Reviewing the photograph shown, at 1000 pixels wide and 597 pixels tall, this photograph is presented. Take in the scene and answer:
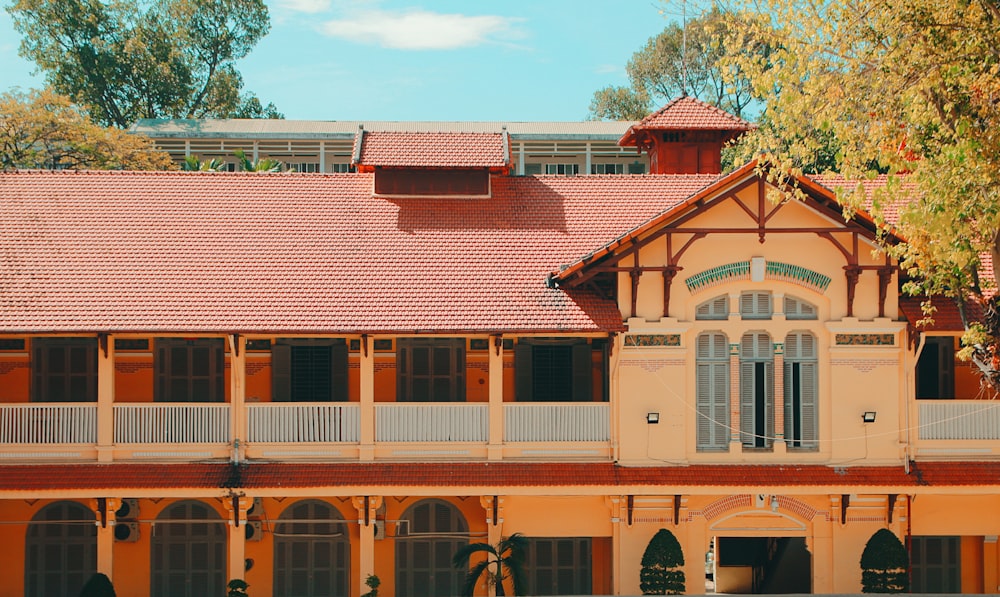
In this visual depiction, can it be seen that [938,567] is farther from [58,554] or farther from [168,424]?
[58,554]

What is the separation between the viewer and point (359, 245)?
21703 mm

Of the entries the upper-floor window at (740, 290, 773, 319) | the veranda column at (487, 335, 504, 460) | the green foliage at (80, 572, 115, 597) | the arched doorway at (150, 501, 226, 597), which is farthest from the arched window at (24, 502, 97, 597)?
the upper-floor window at (740, 290, 773, 319)

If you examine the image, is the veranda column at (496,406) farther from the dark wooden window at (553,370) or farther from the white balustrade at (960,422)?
the white balustrade at (960,422)

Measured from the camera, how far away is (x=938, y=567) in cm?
2142

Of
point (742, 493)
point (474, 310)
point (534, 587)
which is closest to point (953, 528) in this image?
point (742, 493)

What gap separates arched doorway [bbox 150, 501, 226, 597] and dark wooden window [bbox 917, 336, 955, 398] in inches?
513

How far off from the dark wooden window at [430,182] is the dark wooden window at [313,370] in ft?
12.5

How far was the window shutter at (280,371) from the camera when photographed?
21.3 meters

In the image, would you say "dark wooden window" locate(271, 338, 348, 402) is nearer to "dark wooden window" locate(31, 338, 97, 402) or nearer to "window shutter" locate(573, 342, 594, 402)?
"dark wooden window" locate(31, 338, 97, 402)

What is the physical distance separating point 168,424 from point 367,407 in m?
3.36

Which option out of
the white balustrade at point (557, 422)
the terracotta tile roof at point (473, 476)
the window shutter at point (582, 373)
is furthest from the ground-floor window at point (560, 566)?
the window shutter at point (582, 373)

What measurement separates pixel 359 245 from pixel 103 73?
1738 inches

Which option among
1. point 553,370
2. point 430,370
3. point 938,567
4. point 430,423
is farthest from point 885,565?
point 430,370

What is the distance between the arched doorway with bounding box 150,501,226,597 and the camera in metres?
20.7
